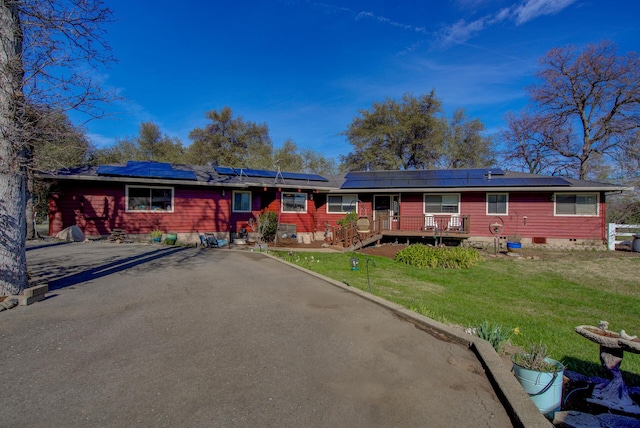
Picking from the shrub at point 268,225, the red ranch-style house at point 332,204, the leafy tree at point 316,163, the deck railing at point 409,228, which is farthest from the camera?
the leafy tree at point 316,163

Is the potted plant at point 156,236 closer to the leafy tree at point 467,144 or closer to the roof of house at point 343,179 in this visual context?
the roof of house at point 343,179

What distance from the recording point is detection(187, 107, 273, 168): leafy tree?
118 feet

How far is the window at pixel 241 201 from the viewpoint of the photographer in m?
16.1

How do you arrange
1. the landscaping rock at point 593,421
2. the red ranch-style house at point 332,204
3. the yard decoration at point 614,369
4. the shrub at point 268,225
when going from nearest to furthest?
the landscaping rock at point 593,421
the yard decoration at point 614,369
the red ranch-style house at point 332,204
the shrub at point 268,225

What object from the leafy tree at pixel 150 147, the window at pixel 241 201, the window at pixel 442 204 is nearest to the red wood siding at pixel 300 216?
the window at pixel 241 201

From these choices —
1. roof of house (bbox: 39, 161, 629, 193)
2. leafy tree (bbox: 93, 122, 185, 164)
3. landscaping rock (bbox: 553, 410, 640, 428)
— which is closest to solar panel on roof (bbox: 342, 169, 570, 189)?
roof of house (bbox: 39, 161, 629, 193)

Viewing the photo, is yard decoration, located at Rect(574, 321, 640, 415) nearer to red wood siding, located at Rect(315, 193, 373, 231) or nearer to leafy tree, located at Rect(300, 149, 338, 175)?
red wood siding, located at Rect(315, 193, 373, 231)

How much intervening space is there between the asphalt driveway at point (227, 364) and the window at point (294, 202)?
1080 centimetres

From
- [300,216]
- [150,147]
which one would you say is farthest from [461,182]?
[150,147]

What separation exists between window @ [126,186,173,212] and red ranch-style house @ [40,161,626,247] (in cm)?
4

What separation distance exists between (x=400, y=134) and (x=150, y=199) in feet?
79.9

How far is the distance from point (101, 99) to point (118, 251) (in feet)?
21.6

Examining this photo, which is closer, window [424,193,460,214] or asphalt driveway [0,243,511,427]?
asphalt driveway [0,243,511,427]

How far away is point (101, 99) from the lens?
540 centimetres
